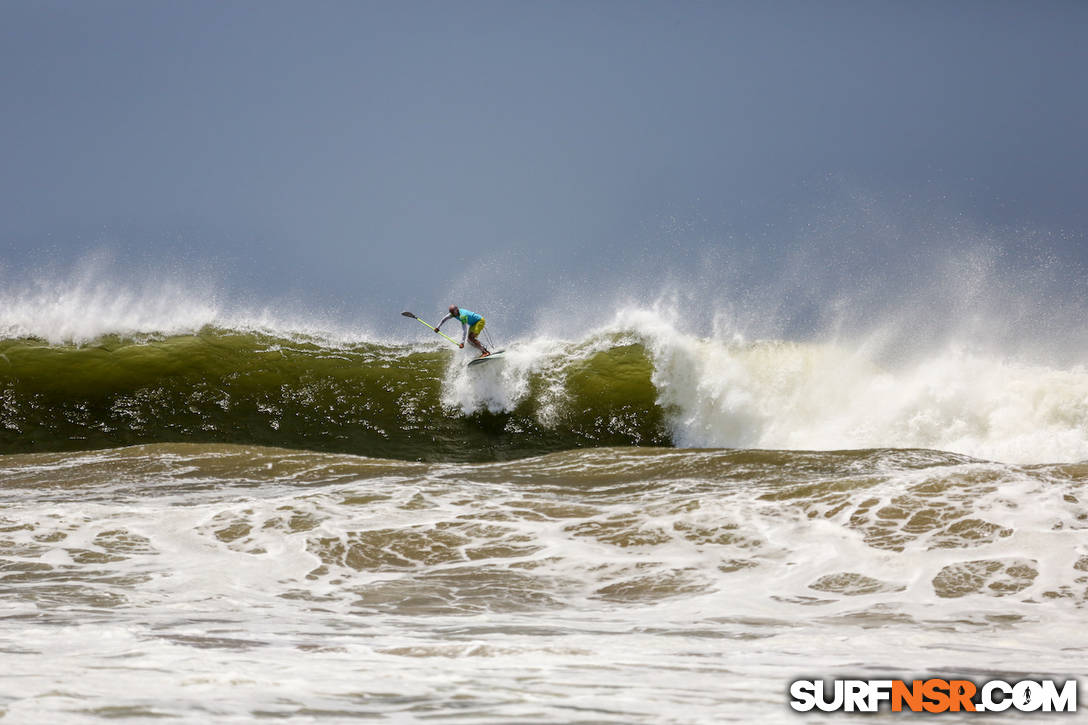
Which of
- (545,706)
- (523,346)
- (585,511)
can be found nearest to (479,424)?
(523,346)

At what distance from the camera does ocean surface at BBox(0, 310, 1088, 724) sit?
3623 millimetres

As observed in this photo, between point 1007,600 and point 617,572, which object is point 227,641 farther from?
point 1007,600

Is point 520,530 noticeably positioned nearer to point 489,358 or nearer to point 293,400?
point 489,358

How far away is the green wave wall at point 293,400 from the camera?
49.4 ft

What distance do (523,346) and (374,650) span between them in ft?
44.8

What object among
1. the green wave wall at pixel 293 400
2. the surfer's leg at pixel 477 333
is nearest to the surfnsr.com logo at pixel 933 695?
the green wave wall at pixel 293 400

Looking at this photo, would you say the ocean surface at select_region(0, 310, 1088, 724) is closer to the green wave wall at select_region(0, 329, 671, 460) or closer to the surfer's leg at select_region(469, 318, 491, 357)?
the green wave wall at select_region(0, 329, 671, 460)

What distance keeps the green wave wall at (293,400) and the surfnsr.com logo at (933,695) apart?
1124cm

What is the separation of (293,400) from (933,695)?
570 inches

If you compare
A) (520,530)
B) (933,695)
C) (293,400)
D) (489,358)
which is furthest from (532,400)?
(933,695)

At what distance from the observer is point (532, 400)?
16.5m

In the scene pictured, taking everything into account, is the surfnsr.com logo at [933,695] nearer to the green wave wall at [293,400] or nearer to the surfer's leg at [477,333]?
the green wave wall at [293,400]

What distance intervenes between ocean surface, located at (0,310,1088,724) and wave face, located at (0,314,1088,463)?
0.06 meters

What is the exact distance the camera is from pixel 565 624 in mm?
5094
